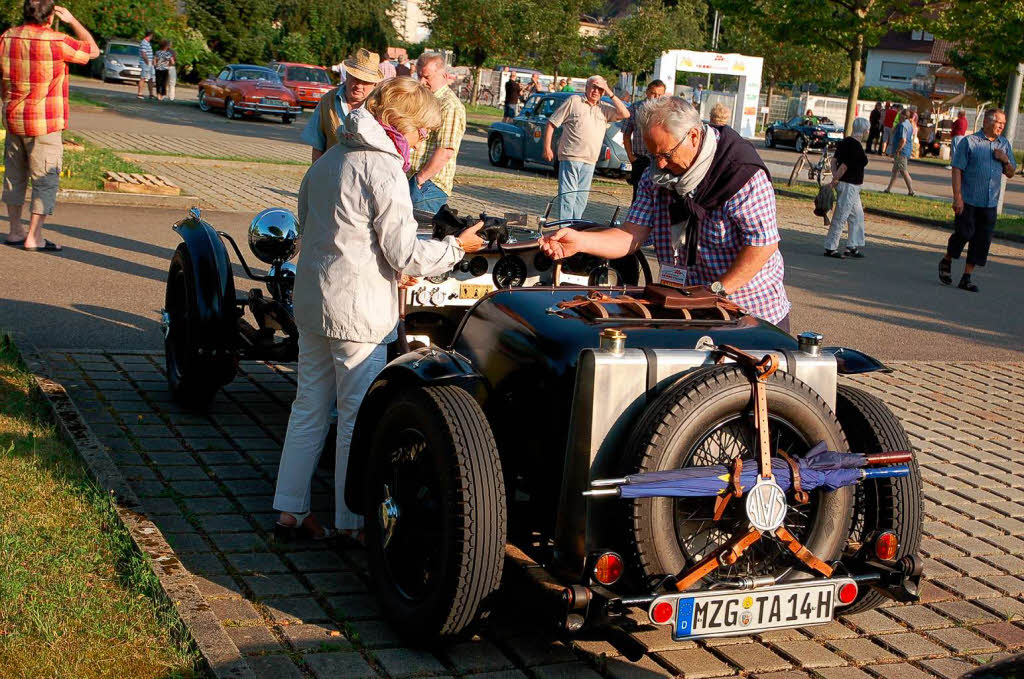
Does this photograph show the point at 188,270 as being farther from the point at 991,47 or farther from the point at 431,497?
the point at 991,47

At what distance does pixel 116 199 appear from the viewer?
43.8 ft

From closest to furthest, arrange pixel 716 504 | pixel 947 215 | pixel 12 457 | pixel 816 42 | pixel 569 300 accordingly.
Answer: pixel 716 504 → pixel 569 300 → pixel 12 457 → pixel 947 215 → pixel 816 42

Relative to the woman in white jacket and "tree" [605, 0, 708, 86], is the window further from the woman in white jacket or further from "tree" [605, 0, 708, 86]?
the woman in white jacket

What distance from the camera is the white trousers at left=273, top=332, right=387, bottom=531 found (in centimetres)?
453

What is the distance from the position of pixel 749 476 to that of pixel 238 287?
699 cm

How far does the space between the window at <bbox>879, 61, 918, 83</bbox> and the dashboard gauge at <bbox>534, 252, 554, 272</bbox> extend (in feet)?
273

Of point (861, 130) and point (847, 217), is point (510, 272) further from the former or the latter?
point (861, 130)

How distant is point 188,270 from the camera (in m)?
6.21

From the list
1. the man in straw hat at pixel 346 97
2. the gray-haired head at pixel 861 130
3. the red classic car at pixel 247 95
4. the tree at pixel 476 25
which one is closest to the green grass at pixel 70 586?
the man in straw hat at pixel 346 97

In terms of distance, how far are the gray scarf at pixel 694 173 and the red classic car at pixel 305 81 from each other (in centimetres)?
3247

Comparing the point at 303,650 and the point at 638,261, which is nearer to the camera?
the point at 303,650

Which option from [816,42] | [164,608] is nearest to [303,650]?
[164,608]

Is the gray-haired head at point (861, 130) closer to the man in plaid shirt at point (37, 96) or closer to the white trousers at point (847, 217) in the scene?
the white trousers at point (847, 217)

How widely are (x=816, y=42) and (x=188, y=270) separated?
23.9 m
